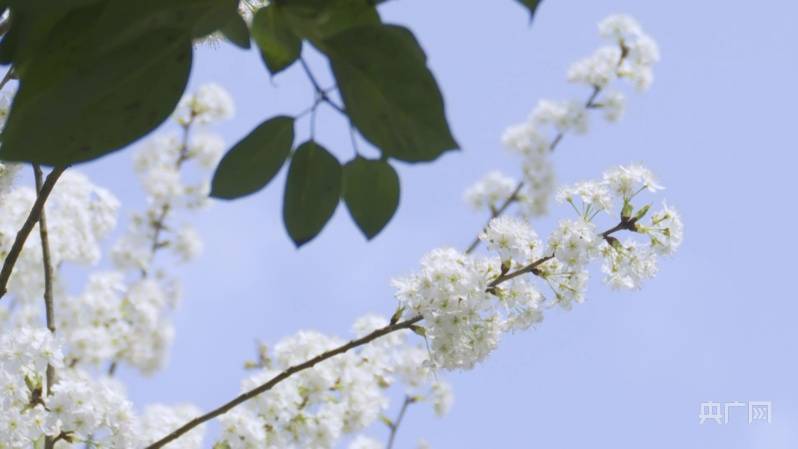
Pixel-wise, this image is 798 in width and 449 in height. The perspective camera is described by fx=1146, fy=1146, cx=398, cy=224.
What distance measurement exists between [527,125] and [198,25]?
4.86 m

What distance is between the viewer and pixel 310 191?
649 millimetres

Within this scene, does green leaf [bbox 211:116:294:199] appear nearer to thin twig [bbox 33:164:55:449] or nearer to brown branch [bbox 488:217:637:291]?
thin twig [bbox 33:164:55:449]

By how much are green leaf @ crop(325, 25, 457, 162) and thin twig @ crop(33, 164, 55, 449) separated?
95 cm

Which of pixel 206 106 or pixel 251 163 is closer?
pixel 251 163

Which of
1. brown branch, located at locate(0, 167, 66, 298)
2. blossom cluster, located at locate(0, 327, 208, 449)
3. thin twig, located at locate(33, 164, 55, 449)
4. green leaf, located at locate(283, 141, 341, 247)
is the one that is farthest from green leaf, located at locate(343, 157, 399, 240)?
blossom cluster, located at locate(0, 327, 208, 449)

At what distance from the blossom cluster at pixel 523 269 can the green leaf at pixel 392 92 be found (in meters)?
1.14

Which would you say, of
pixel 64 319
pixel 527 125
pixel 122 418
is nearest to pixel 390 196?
pixel 122 418

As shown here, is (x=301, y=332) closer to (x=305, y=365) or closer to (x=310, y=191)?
(x=305, y=365)

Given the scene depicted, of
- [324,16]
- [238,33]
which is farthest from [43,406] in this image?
[324,16]

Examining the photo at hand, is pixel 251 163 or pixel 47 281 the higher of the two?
pixel 47 281

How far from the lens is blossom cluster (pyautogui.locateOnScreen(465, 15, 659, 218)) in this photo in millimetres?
4824

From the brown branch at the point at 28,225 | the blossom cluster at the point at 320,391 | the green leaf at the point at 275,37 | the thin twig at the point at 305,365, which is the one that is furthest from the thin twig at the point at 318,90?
the blossom cluster at the point at 320,391

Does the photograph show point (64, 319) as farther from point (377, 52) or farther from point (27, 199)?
point (377, 52)

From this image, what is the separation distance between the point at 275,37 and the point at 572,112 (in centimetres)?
462
